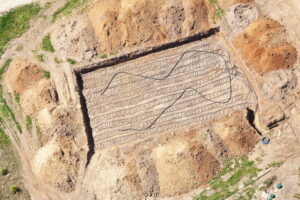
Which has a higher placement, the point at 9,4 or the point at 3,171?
the point at 9,4

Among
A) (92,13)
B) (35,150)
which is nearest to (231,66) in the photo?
(92,13)

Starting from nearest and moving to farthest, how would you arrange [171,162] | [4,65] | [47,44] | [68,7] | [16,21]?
[171,162]
[47,44]
[4,65]
[68,7]
[16,21]

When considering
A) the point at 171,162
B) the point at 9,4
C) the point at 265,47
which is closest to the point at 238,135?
the point at 171,162

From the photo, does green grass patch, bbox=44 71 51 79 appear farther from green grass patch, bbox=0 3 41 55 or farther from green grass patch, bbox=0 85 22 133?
green grass patch, bbox=0 3 41 55

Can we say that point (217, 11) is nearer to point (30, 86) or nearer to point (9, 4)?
point (30, 86)

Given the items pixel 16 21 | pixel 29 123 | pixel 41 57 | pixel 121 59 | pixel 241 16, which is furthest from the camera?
pixel 16 21

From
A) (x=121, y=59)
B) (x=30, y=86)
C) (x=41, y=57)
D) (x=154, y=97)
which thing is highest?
(x=41, y=57)

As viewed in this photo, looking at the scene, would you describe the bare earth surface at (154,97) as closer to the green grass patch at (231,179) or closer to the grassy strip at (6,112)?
the green grass patch at (231,179)

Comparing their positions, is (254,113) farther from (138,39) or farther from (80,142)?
(80,142)

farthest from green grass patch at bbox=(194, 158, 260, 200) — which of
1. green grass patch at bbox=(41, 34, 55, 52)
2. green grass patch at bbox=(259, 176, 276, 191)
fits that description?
green grass patch at bbox=(41, 34, 55, 52)
